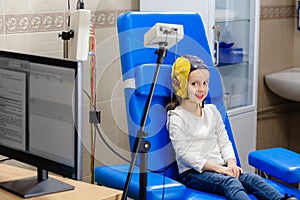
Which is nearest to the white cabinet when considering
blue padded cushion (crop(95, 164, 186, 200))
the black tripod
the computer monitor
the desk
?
blue padded cushion (crop(95, 164, 186, 200))

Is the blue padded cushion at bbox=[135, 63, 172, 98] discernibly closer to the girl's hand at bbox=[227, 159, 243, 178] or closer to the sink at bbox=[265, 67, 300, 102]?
the girl's hand at bbox=[227, 159, 243, 178]

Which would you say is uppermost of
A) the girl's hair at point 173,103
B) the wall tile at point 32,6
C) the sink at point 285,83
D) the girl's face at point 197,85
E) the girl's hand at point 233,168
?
the wall tile at point 32,6

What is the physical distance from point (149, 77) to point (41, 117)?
0.76 metres

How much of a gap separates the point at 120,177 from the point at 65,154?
1.82ft

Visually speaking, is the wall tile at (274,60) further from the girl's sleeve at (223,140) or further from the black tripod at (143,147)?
the black tripod at (143,147)

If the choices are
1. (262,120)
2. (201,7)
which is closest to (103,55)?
(201,7)

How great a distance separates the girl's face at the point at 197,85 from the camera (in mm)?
2660

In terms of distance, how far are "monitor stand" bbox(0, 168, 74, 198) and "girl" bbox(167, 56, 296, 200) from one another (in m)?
0.67

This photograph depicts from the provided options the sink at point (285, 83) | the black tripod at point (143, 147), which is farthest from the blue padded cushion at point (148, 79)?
the sink at point (285, 83)

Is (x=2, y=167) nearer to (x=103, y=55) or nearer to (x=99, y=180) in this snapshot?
(x=99, y=180)

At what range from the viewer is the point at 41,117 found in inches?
79.3

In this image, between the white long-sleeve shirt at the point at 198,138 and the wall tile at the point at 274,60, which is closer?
Result: the white long-sleeve shirt at the point at 198,138

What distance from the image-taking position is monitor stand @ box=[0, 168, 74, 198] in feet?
6.80

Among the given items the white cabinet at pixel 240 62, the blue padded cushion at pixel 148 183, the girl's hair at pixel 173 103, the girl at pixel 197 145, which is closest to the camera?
the blue padded cushion at pixel 148 183
